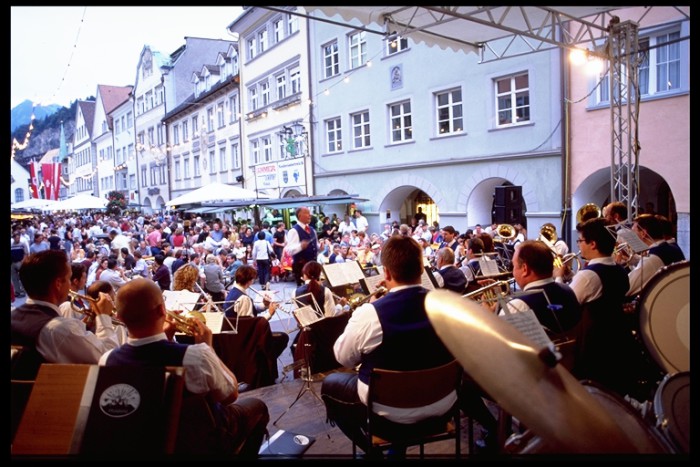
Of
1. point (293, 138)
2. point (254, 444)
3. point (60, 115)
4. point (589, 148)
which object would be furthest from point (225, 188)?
point (254, 444)

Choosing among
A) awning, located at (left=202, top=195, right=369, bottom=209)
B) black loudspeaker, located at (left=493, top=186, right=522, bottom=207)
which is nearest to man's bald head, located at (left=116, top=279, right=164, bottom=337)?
black loudspeaker, located at (left=493, top=186, right=522, bottom=207)

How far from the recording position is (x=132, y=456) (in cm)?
199

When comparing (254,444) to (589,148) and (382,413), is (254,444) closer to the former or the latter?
(382,413)

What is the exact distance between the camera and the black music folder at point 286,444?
3.69 meters

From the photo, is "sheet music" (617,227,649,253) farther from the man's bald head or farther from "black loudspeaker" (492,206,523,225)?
"black loudspeaker" (492,206,523,225)

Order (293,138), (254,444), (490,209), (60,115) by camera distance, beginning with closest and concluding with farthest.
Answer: (254,444)
(490,209)
(60,115)
(293,138)

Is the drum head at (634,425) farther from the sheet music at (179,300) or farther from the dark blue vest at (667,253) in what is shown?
the sheet music at (179,300)

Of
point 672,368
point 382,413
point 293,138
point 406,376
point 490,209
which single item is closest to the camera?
point 672,368

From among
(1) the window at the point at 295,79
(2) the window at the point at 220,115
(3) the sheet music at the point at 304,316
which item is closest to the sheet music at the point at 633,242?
(3) the sheet music at the point at 304,316

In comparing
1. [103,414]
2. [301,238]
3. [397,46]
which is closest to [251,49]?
[397,46]

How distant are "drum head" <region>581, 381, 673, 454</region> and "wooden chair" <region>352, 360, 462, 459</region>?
0.85 meters

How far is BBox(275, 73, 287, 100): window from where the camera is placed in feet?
70.2

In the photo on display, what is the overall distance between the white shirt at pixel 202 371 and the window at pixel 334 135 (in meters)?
17.5
